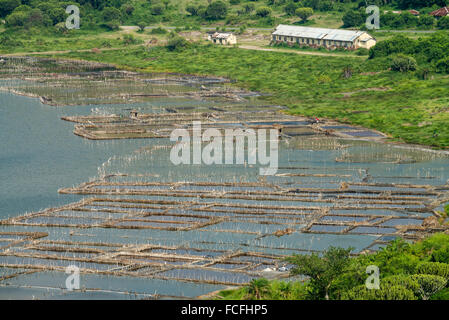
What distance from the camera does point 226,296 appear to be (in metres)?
45.8

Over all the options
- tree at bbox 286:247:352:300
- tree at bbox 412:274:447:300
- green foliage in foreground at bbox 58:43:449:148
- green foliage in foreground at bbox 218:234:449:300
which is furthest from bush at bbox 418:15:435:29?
tree at bbox 412:274:447:300

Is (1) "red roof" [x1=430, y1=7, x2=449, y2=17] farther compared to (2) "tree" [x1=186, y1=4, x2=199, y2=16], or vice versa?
(2) "tree" [x1=186, y1=4, x2=199, y2=16]

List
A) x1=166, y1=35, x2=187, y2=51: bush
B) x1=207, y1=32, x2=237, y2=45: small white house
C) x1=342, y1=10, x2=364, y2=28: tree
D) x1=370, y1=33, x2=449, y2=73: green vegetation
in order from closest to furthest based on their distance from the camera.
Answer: x1=370, y1=33, x2=449, y2=73: green vegetation < x1=342, y1=10, x2=364, y2=28: tree < x1=166, y1=35, x2=187, y2=51: bush < x1=207, y1=32, x2=237, y2=45: small white house

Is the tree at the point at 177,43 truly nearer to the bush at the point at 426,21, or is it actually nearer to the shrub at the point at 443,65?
the bush at the point at 426,21

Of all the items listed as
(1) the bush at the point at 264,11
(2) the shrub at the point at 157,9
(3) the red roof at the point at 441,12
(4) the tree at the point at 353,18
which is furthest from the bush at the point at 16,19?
(3) the red roof at the point at 441,12

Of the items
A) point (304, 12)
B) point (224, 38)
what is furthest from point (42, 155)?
point (304, 12)

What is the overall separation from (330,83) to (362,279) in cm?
7098

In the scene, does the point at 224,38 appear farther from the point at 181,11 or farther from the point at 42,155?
the point at 42,155

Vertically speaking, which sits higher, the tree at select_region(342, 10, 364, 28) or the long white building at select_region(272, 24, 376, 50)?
the tree at select_region(342, 10, 364, 28)

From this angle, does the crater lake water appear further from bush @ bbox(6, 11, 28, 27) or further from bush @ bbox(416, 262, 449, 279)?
bush @ bbox(6, 11, 28, 27)

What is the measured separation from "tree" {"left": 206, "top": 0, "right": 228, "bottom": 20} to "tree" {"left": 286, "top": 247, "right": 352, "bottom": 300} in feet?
404

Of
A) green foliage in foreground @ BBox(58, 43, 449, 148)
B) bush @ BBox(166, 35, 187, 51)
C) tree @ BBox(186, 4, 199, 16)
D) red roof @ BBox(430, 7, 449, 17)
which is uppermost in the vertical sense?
red roof @ BBox(430, 7, 449, 17)

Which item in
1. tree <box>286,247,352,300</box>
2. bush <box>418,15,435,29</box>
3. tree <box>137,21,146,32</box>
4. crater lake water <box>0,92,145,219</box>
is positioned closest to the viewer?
tree <box>286,247,352,300</box>

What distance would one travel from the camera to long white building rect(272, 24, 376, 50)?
424ft
